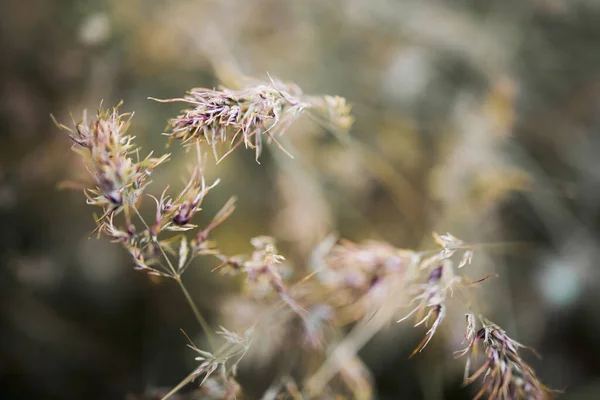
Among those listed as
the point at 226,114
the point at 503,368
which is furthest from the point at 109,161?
the point at 503,368

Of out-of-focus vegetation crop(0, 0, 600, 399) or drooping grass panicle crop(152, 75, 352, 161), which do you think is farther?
out-of-focus vegetation crop(0, 0, 600, 399)

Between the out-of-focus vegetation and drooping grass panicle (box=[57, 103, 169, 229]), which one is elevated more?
drooping grass panicle (box=[57, 103, 169, 229])

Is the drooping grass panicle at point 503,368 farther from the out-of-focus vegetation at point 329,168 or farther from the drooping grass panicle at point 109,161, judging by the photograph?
the out-of-focus vegetation at point 329,168

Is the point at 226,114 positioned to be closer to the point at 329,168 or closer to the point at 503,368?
the point at 503,368

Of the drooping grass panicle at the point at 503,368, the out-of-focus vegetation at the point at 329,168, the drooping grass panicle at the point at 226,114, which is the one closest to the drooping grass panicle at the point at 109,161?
the drooping grass panicle at the point at 226,114

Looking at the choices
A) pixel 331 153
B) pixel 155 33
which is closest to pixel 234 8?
pixel 155 33

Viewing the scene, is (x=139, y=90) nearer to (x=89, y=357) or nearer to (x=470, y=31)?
(x=89, y=357)

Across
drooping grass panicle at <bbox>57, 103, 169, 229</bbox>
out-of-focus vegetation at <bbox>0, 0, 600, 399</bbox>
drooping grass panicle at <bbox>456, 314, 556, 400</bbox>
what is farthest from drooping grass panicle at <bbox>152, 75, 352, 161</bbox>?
out-of-focus vegetation at <bbox>0, 0, 600, 399</bbox>

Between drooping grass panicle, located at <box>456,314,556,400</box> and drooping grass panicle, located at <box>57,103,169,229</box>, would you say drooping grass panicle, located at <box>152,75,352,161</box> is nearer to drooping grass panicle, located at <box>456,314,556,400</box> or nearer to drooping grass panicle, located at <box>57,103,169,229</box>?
drooping grass panicle, located at <box>57,103,169,229</box>
